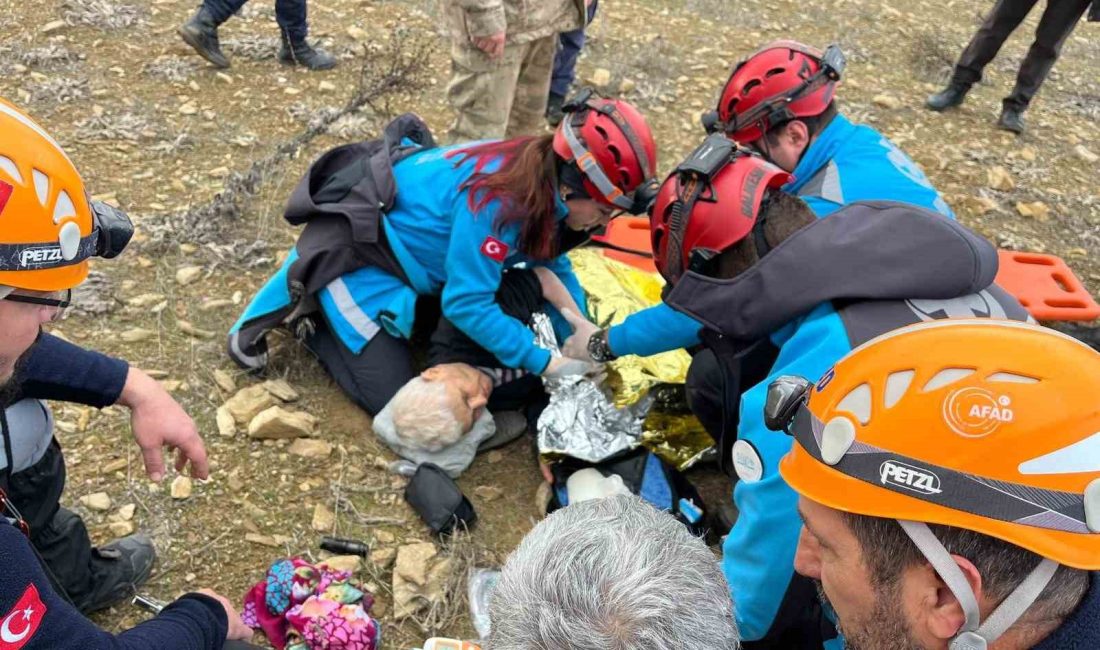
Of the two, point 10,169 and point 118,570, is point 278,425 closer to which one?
point 118,570

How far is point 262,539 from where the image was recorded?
10.1 ft

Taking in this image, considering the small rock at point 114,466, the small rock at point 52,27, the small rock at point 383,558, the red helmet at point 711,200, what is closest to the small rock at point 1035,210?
the red helmet at point 711,200

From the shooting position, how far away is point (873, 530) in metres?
1.38

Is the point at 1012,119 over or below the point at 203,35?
below

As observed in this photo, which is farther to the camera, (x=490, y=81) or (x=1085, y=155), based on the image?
(x=1085, y=155)

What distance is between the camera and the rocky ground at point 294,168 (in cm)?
313

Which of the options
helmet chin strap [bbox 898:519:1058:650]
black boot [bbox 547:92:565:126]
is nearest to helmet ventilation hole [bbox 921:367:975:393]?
helmet chin strap [bbox 898:519:1058:650]

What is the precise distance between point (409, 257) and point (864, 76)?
19.9 ft

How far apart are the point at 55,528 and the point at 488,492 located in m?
1.65

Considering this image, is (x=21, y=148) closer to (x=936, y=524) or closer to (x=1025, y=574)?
(x=936, y=524)

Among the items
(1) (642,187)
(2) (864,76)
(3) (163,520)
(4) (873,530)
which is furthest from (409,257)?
(2) (864,76)

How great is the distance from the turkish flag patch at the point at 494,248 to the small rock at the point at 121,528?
174cm

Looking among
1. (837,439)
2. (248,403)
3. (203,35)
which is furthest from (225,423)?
(203,35)

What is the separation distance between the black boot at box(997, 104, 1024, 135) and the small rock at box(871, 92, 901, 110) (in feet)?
2.96
